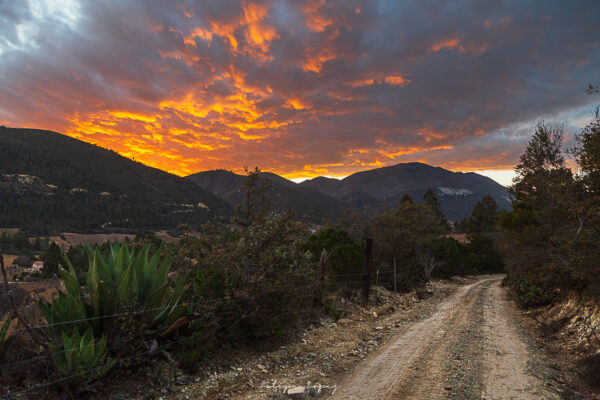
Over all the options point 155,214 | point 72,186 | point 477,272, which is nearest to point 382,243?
point 477,272

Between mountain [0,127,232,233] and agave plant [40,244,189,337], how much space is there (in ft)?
322

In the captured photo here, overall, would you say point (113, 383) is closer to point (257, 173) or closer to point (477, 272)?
point (257, 173)

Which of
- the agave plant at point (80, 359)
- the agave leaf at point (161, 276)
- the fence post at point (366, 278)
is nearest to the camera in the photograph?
the agave plant at point (80, 359)

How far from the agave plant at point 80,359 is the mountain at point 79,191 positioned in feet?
325

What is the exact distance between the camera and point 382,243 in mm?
20484

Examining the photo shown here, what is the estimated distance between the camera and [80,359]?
4.52m

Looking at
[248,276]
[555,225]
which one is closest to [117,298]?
[248,276]

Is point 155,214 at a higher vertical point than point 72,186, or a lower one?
lower

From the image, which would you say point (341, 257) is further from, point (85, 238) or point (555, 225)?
point (85, 238)

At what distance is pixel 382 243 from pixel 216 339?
15681 mm

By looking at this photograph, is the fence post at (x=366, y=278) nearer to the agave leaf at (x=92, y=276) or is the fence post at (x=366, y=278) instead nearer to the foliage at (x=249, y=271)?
the foliage at (x=249, y=271)

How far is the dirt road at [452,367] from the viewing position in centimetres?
538

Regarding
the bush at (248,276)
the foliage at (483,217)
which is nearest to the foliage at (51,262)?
the bush at (248,276)

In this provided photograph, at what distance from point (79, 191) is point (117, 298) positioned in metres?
123
